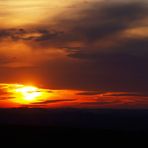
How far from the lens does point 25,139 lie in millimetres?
68125

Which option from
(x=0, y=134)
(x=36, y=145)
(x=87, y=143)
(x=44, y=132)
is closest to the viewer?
(x=36, y=145)

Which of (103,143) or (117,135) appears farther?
(117,135)

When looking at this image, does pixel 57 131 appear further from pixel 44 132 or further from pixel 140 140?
pixel 140 140

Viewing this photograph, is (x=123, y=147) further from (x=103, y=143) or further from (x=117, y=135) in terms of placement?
(x=117, y=135)

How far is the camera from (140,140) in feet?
243

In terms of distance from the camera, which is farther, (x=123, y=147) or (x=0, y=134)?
(x=0, y=134)

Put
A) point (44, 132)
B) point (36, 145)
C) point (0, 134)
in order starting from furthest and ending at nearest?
point (44, 132)
point (0, 134)
point (36, 145)

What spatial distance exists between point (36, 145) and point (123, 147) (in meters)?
11.0

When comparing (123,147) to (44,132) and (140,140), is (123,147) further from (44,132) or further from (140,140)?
(44,132)

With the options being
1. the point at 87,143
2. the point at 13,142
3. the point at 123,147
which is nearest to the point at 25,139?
the point at 13,142

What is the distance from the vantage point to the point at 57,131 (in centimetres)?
8088

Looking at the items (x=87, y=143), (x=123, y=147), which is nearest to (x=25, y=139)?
(x=87, y=143)

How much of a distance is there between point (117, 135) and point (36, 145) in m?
19.4

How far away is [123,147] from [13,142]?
13.9 metres
